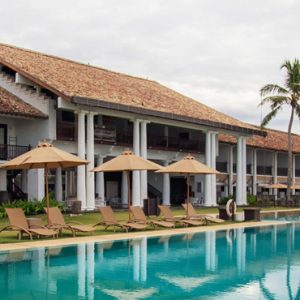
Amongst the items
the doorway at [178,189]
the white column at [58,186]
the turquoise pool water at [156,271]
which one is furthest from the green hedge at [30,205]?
the doorway at [178,189]

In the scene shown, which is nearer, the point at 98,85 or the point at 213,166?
the point at 98,85

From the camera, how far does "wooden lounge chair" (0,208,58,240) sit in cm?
1750

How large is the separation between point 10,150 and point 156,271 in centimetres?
1952

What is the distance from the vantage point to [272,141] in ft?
179

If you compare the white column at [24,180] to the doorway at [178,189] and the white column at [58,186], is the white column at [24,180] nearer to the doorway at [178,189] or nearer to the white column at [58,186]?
the white column at [58,186]

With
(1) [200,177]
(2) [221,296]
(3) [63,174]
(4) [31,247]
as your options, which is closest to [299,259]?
(2) [221,296]

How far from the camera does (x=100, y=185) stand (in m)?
34.8

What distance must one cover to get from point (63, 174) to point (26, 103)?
7.31 meters

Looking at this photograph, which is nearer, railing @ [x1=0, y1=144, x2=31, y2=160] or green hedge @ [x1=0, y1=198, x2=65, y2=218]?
green hedge @ [x1=0, y1=198, x2=65, y2=218]

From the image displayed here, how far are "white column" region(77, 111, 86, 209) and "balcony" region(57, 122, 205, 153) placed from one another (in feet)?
5.41

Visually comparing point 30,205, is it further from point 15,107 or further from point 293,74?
point 293,74

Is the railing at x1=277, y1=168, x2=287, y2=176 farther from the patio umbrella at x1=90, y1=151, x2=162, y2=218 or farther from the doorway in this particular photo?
the patio umbrella at x1=90, y1=151, x2=162, y2=218

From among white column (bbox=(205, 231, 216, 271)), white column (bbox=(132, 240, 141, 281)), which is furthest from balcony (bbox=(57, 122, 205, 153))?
white column (bbox=(132, 240, 141, 281))

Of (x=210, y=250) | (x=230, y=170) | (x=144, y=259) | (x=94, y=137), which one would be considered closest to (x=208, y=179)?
(x=94, y=137)
